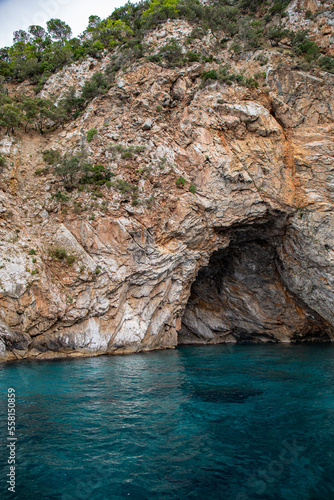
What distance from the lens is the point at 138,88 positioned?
89.2 ft

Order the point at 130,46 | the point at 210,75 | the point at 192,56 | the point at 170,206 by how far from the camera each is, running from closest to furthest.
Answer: the point at 170,206
the point at 210,75
the point at 192,56
the point at 130,46

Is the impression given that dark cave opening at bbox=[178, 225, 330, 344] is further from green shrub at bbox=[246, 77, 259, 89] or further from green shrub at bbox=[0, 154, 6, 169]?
green shrub at bbox=[0, 154, 6, 169]

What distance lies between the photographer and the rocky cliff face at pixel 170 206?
65.5 ft

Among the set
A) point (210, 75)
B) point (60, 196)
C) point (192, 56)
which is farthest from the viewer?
point (192, 56)

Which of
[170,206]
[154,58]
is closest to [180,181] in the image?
[170,206]

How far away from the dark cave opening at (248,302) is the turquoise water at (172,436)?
15624 mm

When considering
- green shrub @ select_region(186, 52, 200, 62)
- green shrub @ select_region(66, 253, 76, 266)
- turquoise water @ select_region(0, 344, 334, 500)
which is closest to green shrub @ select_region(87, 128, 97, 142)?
green shrub @ select_region(66, 253, 76, 266)

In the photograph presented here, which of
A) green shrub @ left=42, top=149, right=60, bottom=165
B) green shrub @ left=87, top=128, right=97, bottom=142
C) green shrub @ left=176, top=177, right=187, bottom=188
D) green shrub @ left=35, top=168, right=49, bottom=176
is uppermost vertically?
green shrub @ left=87, top=128, right=97, bottom=142

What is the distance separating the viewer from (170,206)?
2359 centimetres

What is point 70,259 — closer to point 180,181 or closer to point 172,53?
point 180,181

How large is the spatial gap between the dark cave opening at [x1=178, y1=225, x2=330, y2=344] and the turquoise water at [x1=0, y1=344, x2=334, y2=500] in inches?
615

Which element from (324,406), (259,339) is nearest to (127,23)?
(259,339)

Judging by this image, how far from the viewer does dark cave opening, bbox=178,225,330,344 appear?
2772 centimetres

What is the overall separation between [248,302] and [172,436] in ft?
80.2
